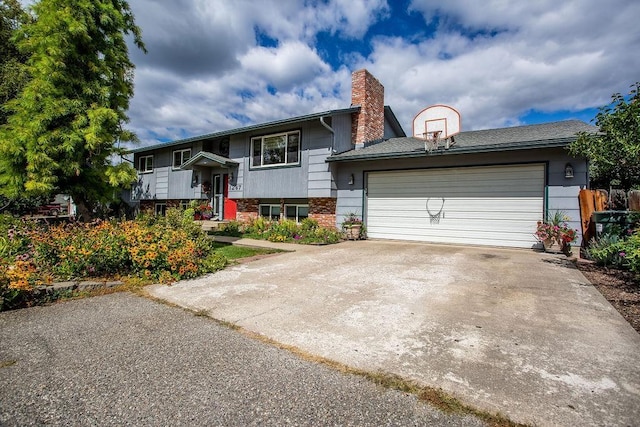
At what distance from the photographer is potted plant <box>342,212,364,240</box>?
35.0 ft

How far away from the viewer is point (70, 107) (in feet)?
22.0

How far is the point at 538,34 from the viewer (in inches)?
356

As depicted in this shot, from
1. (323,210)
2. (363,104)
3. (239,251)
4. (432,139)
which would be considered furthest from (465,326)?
(363,104)

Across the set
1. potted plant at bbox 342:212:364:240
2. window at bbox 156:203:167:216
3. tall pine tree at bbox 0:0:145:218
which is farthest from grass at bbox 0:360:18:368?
window at bbox 156:203:167:216

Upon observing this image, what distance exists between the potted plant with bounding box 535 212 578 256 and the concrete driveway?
1991mm

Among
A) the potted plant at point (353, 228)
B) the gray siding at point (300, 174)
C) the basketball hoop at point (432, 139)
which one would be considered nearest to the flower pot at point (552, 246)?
the basketball hoop at point (432, 139)

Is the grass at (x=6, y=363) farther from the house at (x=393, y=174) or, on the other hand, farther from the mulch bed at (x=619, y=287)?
the house at (x=393, y=174)

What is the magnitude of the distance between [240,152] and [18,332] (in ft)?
36.3

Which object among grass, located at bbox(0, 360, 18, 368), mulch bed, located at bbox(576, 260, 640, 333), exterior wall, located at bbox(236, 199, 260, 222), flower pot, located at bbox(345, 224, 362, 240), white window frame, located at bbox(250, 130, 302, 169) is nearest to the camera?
grass, located at bbox(0, 360, 18, 368)

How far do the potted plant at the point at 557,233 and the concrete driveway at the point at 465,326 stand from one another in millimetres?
1991

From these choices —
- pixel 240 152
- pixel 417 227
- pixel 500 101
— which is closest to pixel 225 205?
pixel 240 152

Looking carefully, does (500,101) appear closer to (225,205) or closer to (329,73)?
(329,73)

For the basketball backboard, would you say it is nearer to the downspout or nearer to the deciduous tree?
the downspout

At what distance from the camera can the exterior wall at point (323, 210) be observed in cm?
1157
